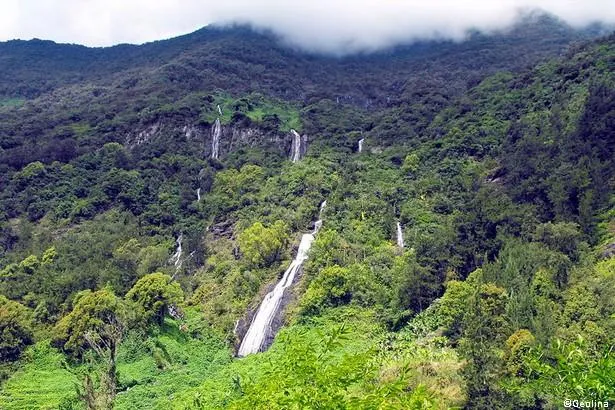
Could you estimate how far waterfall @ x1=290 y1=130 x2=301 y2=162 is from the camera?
78000 mm

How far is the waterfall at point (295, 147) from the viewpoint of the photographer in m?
78.0

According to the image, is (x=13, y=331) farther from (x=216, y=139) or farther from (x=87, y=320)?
(x=216, y=139)

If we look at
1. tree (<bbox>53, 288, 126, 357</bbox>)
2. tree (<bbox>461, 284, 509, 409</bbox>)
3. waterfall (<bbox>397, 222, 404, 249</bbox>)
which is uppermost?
tree (<bbox>461, 284, 509, 409</bbox>)

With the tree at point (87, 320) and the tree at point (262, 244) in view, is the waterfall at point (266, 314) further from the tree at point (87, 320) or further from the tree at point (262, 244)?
the tree at point (87, 320)

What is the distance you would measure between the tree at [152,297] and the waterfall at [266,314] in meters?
6.38

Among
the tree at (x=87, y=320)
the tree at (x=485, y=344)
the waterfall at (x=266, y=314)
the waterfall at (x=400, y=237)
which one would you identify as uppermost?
the tree at (x=485, y=344)

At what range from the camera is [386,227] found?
50812 mm

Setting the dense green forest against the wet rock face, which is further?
the wet rock face

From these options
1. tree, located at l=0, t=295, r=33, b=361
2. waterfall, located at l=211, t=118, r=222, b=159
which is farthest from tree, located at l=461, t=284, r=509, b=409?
waterfall, located at l=211, t=118, r=222, b=159

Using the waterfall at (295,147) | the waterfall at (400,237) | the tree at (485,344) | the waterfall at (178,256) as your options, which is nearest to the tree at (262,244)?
the waterfall at (178,256)

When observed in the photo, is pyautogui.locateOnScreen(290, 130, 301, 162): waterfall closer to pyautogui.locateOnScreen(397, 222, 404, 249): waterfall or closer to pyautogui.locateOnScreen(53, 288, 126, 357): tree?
pyautogui.locateOnScreen(397, 222, 404, 249): waterfall

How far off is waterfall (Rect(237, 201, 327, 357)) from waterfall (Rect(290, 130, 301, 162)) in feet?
101

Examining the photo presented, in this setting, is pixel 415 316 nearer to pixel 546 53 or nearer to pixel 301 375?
pixel 301 375

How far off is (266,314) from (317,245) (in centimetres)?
698
